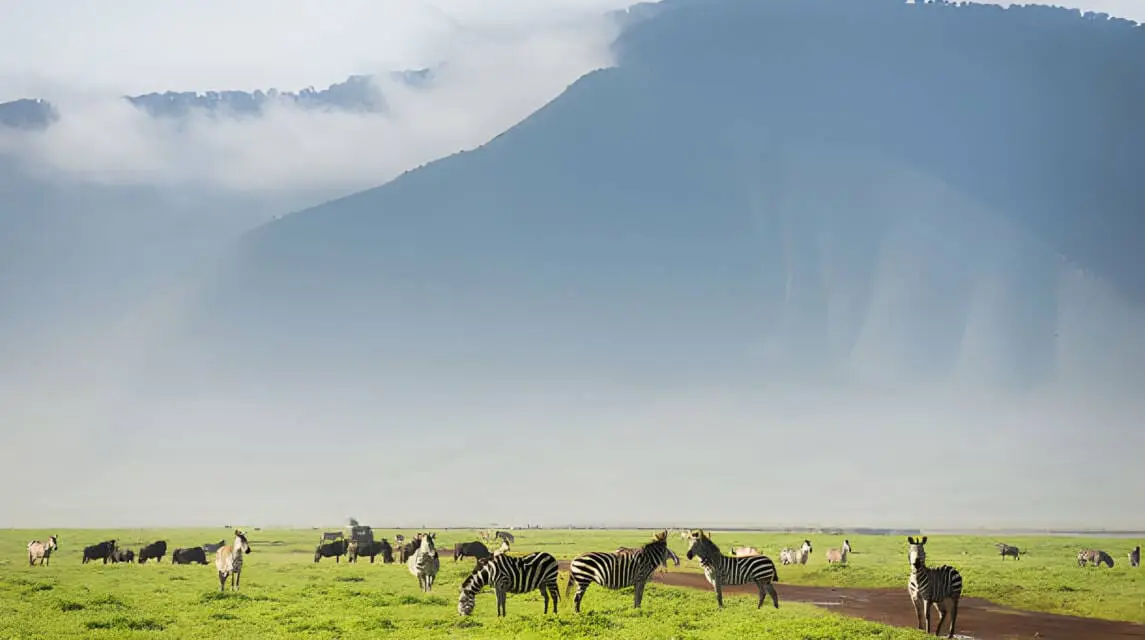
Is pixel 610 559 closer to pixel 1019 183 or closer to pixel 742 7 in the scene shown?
pixel 1019 183

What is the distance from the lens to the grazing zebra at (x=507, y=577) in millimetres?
29188

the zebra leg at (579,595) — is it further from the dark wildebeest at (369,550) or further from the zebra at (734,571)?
the dark wildebeest at (369,550)

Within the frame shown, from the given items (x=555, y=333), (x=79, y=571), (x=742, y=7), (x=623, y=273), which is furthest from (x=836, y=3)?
(x=79, y=571)

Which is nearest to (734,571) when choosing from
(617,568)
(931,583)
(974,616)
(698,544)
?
(698,544)

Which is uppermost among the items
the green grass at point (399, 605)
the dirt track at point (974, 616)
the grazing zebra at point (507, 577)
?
the grazing zebra at point (507, 577)

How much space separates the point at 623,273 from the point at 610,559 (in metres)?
62.2

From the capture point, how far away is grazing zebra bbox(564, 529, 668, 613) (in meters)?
29.6

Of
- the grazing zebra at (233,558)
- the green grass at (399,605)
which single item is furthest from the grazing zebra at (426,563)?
the grazing zebra at (233,558)

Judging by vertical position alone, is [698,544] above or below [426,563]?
above

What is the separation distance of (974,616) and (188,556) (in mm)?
40233

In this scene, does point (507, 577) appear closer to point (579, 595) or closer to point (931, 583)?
point (579, 595)

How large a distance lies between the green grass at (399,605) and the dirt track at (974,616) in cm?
110

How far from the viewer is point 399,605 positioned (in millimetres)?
31828

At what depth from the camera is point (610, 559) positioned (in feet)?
98.1
